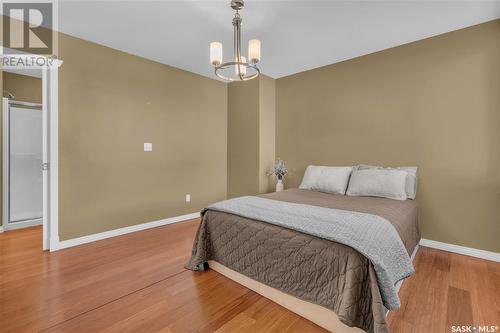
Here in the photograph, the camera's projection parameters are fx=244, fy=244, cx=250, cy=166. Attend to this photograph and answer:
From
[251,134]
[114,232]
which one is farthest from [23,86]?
[251,134]

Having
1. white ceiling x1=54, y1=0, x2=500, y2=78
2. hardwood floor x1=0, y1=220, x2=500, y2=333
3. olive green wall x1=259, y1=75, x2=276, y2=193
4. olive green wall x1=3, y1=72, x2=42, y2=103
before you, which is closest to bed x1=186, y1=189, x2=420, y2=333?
hardwood floor x1=0, y1=220, x2=500, y2=333

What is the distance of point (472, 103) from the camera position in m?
2.65

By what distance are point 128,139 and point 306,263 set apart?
293 cm

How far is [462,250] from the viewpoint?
272 centimetres

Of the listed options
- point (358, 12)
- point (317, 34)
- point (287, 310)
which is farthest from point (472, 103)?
point (287, 310)

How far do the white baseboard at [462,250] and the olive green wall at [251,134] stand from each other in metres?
2.43

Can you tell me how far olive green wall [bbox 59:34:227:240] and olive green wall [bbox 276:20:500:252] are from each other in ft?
7.20

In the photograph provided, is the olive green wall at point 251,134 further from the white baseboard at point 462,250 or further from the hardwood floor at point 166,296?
the white baseboard at point 462,250

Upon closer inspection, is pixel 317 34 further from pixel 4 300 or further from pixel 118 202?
pixel 4 300

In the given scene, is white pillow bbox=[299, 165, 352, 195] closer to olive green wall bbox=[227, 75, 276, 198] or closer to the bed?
the bed

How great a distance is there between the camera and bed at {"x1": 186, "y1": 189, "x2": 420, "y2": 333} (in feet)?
4.71

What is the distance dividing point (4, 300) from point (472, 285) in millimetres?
3790

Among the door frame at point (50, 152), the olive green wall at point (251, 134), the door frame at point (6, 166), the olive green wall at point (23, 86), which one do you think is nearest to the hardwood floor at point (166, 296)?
the door frame at point (50, 152)

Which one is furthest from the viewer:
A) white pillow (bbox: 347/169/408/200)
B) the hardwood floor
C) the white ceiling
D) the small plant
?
the small plant
